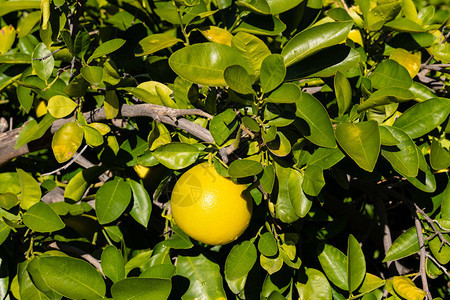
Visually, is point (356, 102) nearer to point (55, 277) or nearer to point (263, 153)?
point (263, 153)

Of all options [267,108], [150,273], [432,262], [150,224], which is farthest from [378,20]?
[150,224]

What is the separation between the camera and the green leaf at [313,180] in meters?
0.96

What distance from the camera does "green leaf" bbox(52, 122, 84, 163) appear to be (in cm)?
112

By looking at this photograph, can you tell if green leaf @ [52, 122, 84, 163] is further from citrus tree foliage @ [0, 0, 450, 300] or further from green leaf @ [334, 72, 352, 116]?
green leaf @ [334, 72, 352, 116]

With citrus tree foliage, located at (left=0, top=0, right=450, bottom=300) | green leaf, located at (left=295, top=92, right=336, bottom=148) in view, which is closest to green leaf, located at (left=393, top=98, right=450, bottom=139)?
citrus tree foliage, located at (left=0, top=0, right=450, bottom=300)

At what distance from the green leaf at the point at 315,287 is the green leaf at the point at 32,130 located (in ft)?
2.76

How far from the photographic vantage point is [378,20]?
119 cm

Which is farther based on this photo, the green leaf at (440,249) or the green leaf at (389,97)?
the green leaf at (440,249)

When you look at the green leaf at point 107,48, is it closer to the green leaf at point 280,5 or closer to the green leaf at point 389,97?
the green leaf at point 280,5

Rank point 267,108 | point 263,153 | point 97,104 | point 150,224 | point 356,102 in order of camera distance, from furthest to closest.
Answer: point 150,224
point 97,104
point 356,102
point 263,153
point 267,108

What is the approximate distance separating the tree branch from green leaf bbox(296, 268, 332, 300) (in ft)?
1.67

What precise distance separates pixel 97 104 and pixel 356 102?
798 mm

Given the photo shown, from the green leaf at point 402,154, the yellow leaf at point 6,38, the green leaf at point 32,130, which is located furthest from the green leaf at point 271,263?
the yellow leaf at point 6,38

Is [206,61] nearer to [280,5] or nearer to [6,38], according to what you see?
[280,5]
